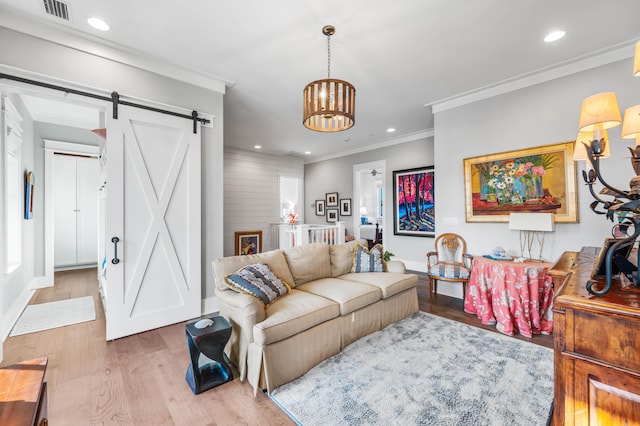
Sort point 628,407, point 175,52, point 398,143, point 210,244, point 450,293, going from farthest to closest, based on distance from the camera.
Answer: point 398,143, point 450,293, point 210,244, point 175,52, point 628,407

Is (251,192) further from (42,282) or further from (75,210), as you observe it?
(42,282)

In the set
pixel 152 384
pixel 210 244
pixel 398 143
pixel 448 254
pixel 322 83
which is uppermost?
pixel 398 143

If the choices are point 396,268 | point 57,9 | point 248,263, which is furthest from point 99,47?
point 396,268

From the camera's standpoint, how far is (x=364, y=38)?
8.98ft

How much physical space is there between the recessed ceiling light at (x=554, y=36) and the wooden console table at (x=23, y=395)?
4.34m

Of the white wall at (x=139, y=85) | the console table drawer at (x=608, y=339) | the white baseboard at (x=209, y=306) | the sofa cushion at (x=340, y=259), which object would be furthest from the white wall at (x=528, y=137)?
the white baseboard at (x=209, y=306)

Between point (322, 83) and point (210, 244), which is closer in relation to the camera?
point (322, 83)

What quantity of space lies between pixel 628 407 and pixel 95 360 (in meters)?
3.38

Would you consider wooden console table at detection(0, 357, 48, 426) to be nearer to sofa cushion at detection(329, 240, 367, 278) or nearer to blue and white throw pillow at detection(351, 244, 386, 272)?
sofa cushion at detection(329, 240, 367, 278)

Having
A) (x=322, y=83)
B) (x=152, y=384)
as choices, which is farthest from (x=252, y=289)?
(x=322, y=83)

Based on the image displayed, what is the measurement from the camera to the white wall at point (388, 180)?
5.93m

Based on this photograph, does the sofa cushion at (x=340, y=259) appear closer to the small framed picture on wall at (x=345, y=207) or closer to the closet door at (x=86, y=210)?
the small framed picture on wall at (x=345, y=207)

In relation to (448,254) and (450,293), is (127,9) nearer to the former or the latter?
(448,254)

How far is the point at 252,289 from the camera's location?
2.33 meters
